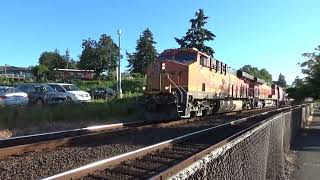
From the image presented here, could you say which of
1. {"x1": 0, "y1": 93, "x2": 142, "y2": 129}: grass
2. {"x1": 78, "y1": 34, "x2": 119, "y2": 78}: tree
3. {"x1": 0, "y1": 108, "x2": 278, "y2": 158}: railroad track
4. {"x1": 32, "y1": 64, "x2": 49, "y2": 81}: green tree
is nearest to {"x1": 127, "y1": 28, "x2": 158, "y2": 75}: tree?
{"x1": 78, "y1": 34, "x2": 119, "y2": 78}: tree

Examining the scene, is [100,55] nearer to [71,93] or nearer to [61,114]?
[71,93]

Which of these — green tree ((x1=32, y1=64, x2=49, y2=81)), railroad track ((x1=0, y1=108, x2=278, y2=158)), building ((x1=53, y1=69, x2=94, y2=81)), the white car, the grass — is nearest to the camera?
railroad track ((x1=0, y1=108, x2=278, y2=158))

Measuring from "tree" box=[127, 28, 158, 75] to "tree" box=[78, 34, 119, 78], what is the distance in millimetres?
6561

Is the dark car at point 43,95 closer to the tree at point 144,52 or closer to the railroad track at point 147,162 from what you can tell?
the railroad track at point 147,162

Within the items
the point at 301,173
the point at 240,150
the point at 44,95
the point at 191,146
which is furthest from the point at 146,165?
the point at 44,95

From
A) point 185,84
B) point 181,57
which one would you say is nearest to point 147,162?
point 185,84

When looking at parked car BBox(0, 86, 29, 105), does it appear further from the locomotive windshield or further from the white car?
the locomotive windshield

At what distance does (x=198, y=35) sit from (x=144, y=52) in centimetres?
1594

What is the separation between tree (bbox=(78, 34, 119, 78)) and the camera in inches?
3452

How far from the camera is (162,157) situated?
9812mm

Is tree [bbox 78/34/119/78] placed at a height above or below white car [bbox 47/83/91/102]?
above

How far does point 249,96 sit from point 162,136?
897 inches

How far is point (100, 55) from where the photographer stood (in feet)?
288

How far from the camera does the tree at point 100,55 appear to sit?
8769cm
